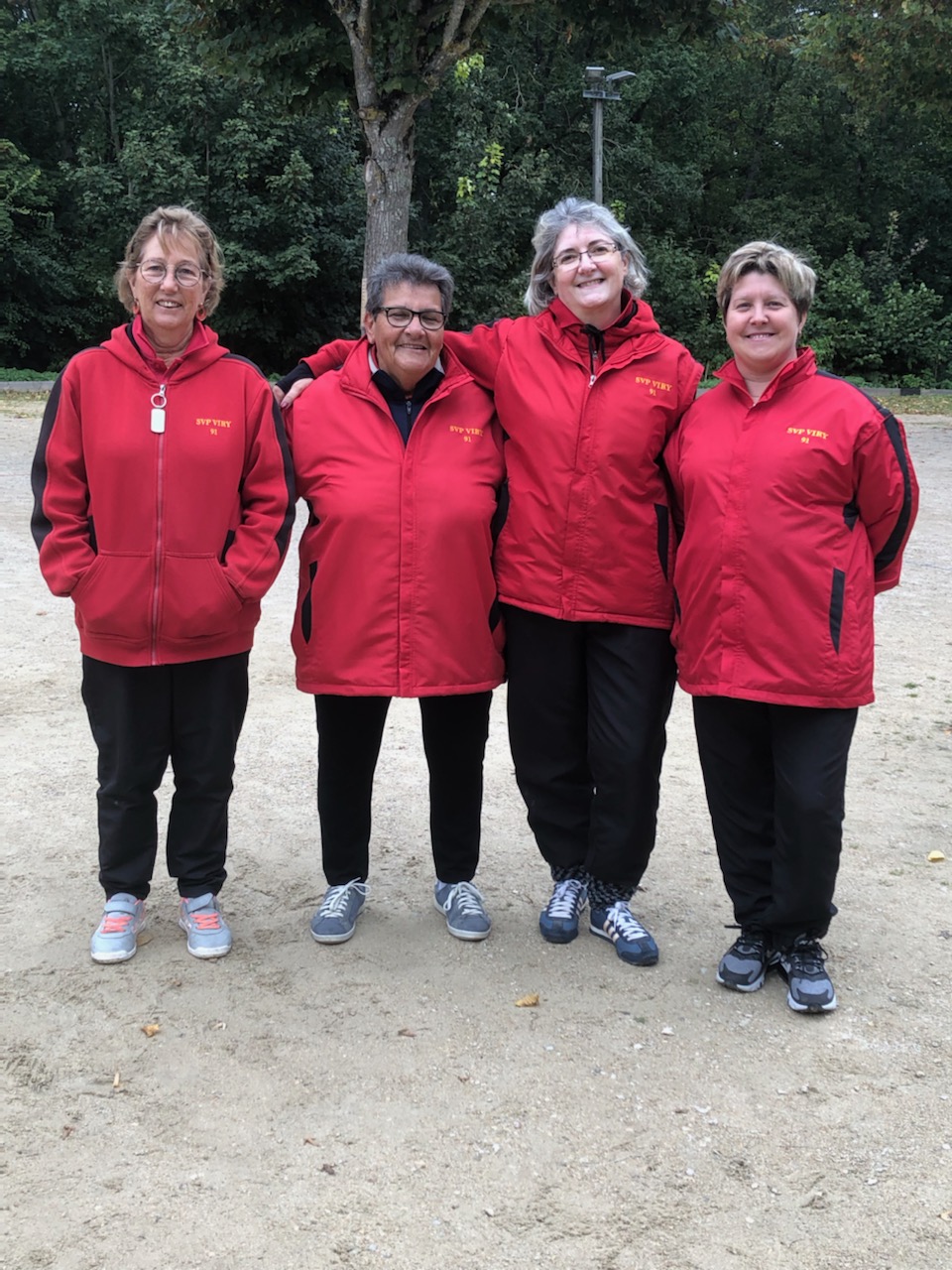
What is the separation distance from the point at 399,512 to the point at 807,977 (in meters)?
1.66

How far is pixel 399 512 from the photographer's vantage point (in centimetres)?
330

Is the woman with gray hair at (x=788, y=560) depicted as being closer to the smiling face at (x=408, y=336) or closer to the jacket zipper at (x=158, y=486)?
the smiling face at (x=408, y=336)

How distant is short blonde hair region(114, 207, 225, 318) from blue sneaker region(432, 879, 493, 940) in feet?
6.18

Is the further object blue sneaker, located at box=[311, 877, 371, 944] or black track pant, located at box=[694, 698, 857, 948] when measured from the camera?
blue sneaker, located at box=[311, 877, 371, 944]

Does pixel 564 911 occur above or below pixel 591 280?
below

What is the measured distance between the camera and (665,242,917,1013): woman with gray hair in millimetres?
3070

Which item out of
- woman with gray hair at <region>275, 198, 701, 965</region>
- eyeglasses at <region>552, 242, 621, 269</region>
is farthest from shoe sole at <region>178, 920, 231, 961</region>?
eyeglasses at <region>552, 242, 621, 269</region>

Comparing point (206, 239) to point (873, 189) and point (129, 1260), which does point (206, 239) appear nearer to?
point (129, 1260)

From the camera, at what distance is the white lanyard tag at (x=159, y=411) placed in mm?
3213

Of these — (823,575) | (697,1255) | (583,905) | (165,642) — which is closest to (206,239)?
(165,642)

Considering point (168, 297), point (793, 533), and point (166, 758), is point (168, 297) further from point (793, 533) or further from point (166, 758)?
point (793, 533)

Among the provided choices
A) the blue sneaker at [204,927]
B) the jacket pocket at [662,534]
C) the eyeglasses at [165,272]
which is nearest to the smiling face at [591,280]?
the jacket pocket at [662,534]

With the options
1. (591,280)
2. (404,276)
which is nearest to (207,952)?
(404,276)

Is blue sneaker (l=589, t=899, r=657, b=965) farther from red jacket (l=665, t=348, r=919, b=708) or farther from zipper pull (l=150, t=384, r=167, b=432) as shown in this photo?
zipper pull (l=150, t=384, r=167, b=432)
